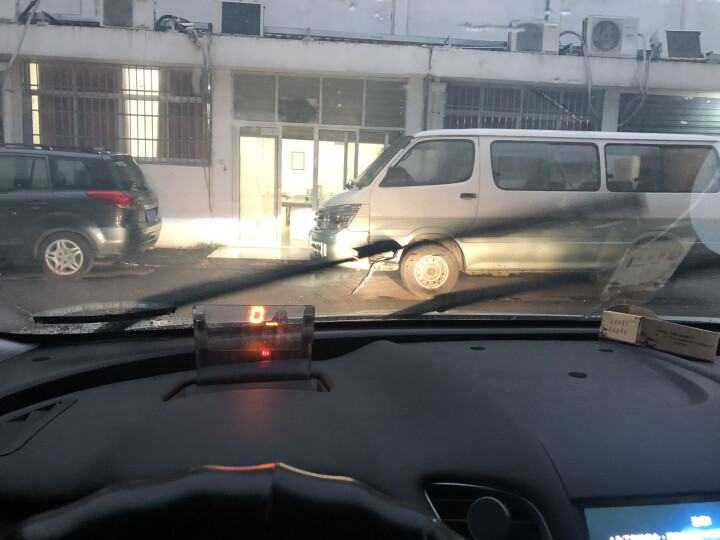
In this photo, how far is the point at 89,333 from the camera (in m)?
2.58

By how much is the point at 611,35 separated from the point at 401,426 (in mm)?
6795

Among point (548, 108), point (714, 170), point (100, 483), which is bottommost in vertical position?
point (100, 483)

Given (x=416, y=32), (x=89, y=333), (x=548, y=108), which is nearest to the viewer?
(x=89, y=333)

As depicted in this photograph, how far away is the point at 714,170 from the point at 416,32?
3842 millimetres

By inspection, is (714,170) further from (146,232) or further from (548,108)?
(146,232)

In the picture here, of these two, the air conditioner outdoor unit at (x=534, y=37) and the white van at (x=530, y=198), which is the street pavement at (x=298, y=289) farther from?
→ the air conditioner outdoor unit at (x=534, y=37)

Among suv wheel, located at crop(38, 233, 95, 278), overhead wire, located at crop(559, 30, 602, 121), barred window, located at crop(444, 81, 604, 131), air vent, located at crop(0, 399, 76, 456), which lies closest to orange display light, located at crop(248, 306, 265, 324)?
air vent, located at crop(0, 399, 76, 456)

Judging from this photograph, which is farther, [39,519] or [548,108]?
[548,108]

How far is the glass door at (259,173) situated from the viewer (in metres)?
12.1

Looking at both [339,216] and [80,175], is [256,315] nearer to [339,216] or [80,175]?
[339,216]

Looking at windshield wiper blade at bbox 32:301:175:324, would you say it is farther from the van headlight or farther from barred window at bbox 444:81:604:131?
Result: barred window at bbox 444:81:604:131

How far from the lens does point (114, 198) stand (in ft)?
24.3

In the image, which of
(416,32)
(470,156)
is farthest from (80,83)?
(470,156)

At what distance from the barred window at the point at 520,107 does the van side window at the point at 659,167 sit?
1.28m
